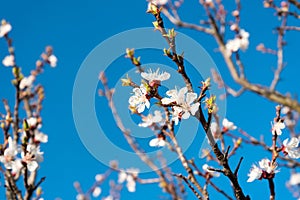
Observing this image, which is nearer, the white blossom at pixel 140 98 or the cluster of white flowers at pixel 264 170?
the cluster of white flowers at pixel 264 170

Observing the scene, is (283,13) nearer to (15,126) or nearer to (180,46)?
(180,46)

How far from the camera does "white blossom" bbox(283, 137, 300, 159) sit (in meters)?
2.20

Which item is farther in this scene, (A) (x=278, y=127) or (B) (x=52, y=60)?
(B) (x=52, y=60)

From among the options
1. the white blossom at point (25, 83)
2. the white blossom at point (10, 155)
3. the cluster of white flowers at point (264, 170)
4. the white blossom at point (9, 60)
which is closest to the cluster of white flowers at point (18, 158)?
the white blossom at point (10, 155)

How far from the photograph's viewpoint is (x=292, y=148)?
2.23m

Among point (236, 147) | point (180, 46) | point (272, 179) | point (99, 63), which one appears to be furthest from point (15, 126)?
point (272, 179)

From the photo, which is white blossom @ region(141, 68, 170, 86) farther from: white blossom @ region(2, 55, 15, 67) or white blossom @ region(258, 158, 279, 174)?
white blossom @ region(2, 55, 15, 67)

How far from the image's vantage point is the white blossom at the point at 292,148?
7.22ft

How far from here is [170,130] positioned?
2.54 meters

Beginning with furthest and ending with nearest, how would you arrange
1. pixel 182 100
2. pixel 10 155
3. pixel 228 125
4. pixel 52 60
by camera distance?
pixel 52 60 < pixel 228 125 < pixel 10 155 < pixel 182 100

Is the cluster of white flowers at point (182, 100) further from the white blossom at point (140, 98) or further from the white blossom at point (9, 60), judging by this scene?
the white blossom at point (9, 60)

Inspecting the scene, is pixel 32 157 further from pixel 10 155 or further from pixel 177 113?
pixel 177 113

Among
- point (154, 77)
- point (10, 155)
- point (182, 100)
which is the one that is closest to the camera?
point (182, 100)

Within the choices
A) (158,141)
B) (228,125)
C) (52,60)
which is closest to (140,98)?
(158,141)
